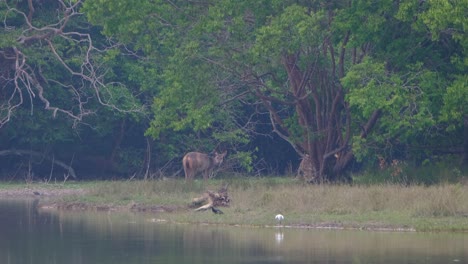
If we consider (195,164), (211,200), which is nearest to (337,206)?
Result: (211,200)

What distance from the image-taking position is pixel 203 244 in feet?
59.3

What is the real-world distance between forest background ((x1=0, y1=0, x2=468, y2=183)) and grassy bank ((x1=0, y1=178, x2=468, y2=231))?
3.45m

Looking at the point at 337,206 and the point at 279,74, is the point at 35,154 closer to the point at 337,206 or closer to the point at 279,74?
the point at 279,74

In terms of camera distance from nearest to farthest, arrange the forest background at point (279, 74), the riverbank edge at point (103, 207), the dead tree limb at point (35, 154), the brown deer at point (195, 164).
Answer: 1. the riverbank edge at point (103, 207)
2. the forest background at point (279, 74)
3. the brown deer at point (195, 164)
4. the dead tree limb at point (35, 154)

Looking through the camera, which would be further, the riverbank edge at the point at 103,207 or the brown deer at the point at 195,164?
the brown deer at the point at 195,164

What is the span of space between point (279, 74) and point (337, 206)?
892 centimetres

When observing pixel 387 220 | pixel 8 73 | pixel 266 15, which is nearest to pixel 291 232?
pixel 387 220

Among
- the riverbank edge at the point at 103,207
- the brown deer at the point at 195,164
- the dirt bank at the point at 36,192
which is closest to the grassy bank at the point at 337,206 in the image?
the riverbank edge at the point at 103,207

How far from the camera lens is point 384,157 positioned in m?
29.6

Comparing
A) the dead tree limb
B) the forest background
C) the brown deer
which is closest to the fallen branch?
the forest background

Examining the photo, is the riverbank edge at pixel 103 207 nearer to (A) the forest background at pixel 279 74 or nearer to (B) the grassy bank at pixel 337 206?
(B) the grassy bank at pixel 337 206

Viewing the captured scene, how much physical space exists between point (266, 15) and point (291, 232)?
10.3m

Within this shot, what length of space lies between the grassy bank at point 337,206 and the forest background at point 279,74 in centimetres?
345

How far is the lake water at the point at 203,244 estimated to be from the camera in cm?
1616
